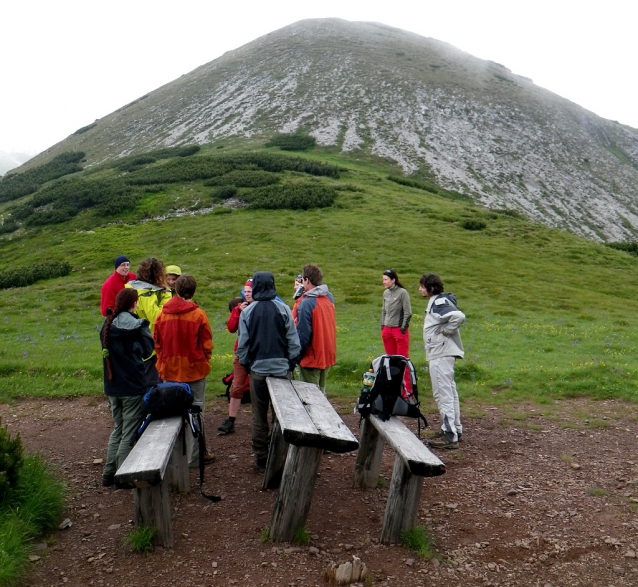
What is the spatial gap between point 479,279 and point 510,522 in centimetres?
2249

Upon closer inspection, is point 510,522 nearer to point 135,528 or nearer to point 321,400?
point 321,400

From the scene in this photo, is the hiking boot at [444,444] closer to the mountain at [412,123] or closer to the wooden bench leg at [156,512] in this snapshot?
the wooden bench leg at [156,512]

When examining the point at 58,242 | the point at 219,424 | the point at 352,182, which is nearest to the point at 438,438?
the point at 219,424

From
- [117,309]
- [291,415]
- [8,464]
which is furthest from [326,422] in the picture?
[8,464]

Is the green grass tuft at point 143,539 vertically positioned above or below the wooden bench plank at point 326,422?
below

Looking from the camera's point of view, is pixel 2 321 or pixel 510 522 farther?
pixel 2 321

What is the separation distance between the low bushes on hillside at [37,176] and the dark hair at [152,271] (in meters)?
52.1

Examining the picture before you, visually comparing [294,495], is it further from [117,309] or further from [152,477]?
[117,309]

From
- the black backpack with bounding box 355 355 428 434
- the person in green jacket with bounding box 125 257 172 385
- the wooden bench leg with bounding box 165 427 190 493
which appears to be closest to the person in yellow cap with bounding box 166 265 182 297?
the person in green jacket with bounding box 125 257 172 385

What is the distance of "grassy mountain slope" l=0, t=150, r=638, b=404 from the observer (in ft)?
44.5

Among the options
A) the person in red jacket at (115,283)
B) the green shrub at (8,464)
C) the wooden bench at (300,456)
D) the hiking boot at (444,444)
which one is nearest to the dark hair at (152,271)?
the person in red jacket at (115,283)

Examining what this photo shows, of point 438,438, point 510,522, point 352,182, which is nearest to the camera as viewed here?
point 510,522

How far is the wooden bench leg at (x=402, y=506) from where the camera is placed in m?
5.58

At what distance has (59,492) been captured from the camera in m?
6.45
